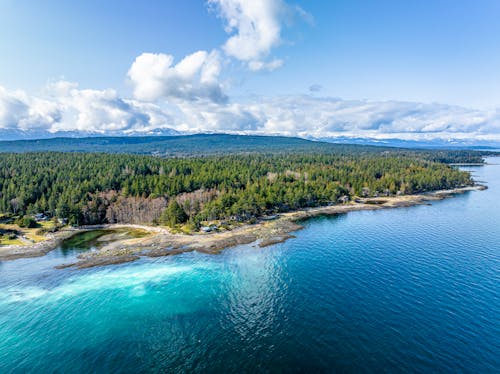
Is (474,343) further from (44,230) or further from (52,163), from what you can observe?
(52,163)

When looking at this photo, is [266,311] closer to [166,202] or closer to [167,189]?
[166,202]

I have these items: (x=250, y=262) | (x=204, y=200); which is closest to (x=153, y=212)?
(x=204, y=200)

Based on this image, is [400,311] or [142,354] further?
[400,311]

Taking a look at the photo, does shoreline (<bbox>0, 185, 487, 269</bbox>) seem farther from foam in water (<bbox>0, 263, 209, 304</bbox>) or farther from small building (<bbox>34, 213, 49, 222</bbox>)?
small building (<bbox>34, 213, 49, 222</bbox>)

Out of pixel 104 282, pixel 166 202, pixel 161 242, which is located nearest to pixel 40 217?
pixel 166 202

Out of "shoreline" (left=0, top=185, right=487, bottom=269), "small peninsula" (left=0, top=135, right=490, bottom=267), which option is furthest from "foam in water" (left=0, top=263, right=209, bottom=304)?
"small peninsula" (left=0, top=135, right=490, bottom=267)
